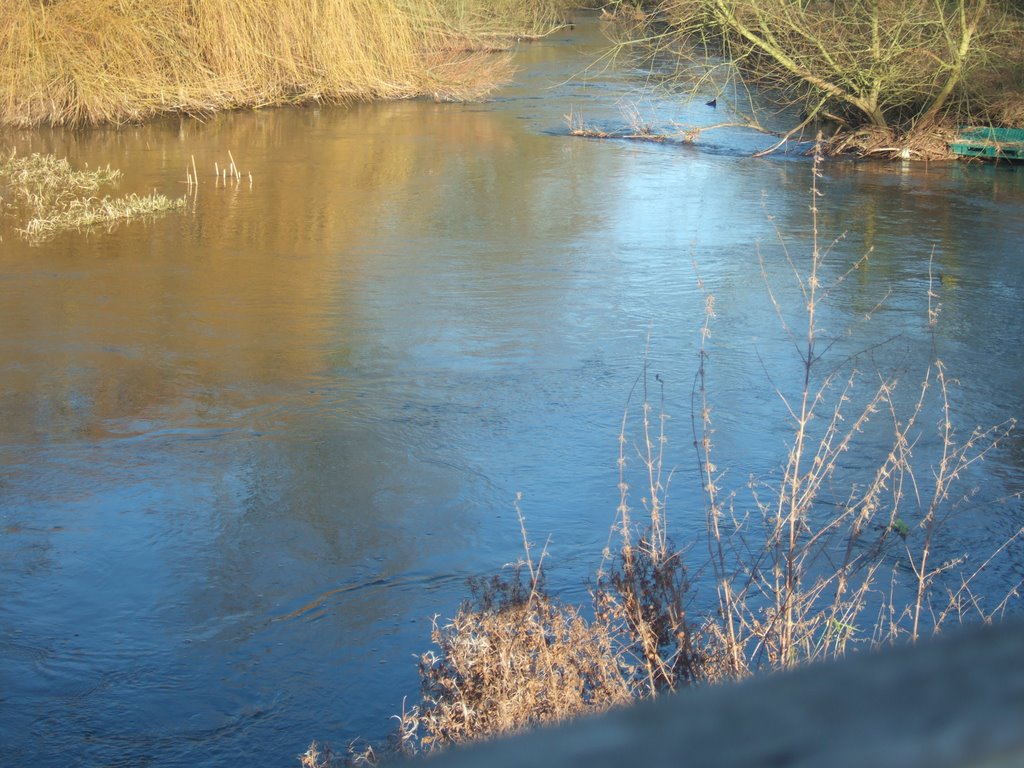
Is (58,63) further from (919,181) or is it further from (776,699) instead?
(776,699)

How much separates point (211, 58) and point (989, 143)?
13.0 metres

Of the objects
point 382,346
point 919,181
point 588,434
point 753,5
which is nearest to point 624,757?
point 588,434

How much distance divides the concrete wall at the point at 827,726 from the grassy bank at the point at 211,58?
2039 cm

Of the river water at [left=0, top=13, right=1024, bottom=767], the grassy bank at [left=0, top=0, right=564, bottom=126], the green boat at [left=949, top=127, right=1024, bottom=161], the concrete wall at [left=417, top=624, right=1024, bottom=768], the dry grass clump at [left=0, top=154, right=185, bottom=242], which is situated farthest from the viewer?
the grassy bank at [left=0, top=0, right=564, bottom=126]

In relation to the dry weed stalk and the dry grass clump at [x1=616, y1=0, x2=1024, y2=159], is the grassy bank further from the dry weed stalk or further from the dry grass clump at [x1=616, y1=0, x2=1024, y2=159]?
the dry weed stalk

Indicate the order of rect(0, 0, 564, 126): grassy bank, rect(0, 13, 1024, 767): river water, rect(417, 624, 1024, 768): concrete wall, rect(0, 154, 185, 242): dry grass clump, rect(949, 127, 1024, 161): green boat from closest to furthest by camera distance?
rect(417, 624, 1024, 768): concrete wall, rect(0, 13, 1024, 767): river water, rect(0, 154, 185, 242): dry grass clump, rect(949, 127, 1024, 161): green boat, rect(0, 0, 564, 126): grassy bank

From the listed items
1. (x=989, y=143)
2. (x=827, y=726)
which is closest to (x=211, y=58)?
(x=989, y=143)

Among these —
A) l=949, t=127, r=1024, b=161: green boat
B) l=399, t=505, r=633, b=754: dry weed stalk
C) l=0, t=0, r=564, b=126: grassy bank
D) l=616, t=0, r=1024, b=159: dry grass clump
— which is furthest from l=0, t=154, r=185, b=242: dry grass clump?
l=949, t=127, r=1024, b=161: green boat

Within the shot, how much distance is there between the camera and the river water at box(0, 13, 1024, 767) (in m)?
4.72

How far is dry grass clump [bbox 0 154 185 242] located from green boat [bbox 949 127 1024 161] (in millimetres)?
10473

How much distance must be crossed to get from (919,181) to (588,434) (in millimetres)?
9770

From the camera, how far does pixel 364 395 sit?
7.52 meters

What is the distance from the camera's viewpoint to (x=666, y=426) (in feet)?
23.1

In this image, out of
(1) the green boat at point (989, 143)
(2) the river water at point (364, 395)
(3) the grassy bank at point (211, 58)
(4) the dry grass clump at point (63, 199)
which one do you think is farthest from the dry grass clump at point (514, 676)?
(3) the grassy bank at point (211, 58)
